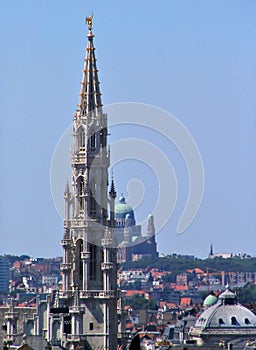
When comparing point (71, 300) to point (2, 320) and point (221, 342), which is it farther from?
point (221, 342)

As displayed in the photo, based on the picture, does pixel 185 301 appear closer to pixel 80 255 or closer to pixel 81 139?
pixel 80 255

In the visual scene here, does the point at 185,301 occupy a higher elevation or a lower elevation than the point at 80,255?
higher

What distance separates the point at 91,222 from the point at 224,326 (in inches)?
846

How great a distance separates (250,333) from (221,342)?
16.8 feet

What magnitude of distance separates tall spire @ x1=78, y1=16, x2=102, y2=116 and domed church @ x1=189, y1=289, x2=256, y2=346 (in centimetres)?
2013

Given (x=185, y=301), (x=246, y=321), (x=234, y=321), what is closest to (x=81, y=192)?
(x=234, y=321)

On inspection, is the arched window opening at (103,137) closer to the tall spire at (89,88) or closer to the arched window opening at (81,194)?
the tall spire at (89,88)

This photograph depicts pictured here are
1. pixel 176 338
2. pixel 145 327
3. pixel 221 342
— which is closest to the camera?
pixel 221 342

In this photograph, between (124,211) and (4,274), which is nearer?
(124,211)

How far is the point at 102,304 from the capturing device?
63.6m

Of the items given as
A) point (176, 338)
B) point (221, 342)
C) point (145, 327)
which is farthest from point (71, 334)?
point (145, 327)

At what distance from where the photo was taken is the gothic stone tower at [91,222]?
6362 cm

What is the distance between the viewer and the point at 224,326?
3312 inches

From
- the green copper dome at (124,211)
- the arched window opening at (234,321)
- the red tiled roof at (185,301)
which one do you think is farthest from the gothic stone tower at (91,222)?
the red tiled roof at (185,301)
